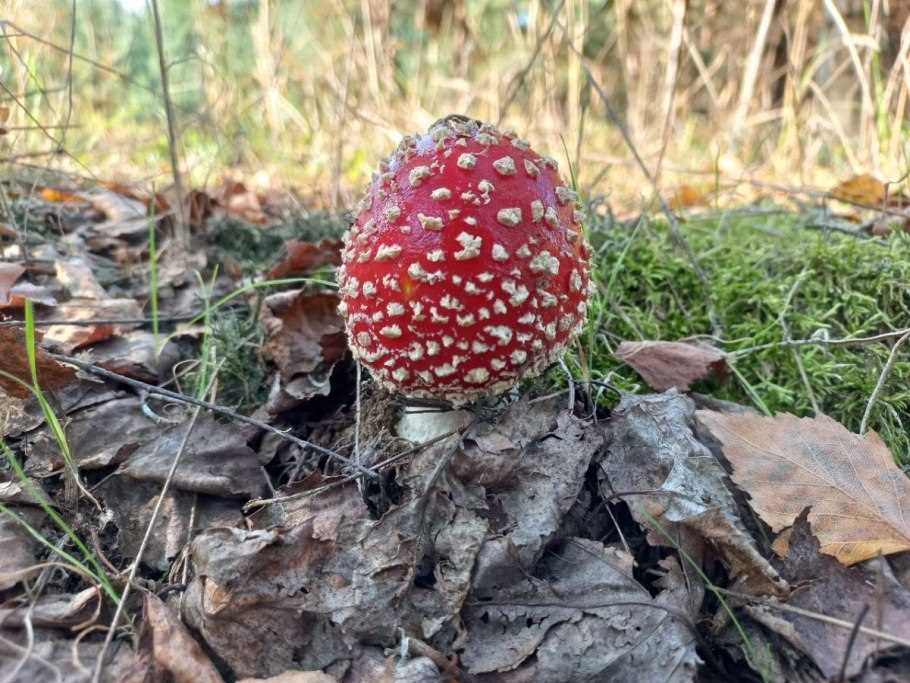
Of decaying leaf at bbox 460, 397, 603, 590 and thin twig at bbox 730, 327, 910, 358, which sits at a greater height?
thin twig at bbox 730, 327, 910, 358

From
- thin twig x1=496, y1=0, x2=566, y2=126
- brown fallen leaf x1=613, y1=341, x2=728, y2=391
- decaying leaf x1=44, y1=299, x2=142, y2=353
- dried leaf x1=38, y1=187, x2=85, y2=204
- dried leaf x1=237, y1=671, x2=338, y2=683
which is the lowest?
dried leaf x1=237, y1=671, x2=338, y2=683

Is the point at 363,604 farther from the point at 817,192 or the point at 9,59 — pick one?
the point at 817,192

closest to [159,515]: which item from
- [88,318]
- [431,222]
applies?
[88,318]

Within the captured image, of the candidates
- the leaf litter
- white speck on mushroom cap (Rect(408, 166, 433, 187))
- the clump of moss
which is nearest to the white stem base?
the leaf litter

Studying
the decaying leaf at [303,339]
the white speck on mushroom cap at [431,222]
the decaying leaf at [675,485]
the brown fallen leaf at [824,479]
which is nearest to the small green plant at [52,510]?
the decaying leaf at [303,339]

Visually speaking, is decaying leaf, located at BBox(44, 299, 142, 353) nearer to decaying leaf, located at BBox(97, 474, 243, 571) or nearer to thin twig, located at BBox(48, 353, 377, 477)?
thin twig, located at BBox(48, 353, 377, 477)

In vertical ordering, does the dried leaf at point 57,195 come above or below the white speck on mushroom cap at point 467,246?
below

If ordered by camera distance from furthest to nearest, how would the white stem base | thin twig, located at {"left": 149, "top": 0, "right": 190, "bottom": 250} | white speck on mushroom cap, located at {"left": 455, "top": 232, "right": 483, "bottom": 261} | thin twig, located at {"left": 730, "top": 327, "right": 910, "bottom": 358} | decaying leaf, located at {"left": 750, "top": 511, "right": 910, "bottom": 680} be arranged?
thin twig, located at {"left": 149, "top": 0, "right": 190, "bottom": 250} < thin twig, located at {"left": 730, "top": 327, "right": 910, "bottom": 358} < the white stem base < white speck on mushroom cap, located at {"left": 455, "top": 232, "right": 483, "bottom": 261} < decaying leaf, located at {"left": 750, "top": 511, "right": 910, "bottom": 680}

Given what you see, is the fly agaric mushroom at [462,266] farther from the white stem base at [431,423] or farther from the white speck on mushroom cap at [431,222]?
the white stem base at [431,423]

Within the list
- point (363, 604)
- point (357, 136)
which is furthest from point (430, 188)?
point (357, 136)
